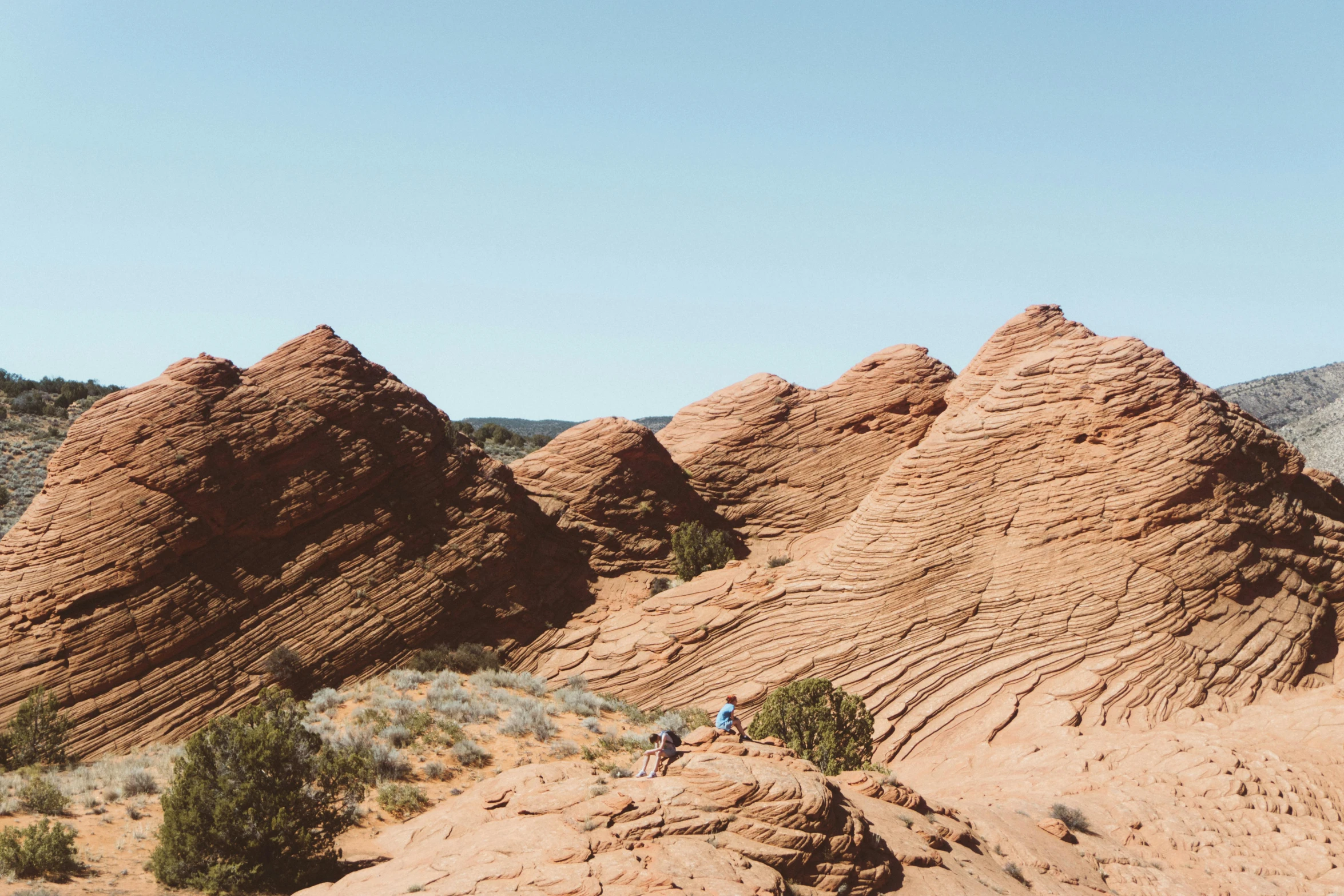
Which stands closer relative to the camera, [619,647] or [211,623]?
[211,623]

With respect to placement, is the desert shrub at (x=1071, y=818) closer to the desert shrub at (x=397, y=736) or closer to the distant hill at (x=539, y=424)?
the desert shrub at (x=397, y=736)

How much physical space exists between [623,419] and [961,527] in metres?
13.0

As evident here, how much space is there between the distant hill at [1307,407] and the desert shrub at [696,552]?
48909 millimetres

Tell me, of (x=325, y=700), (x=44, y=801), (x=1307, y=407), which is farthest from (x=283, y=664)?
(x=1307, y=407)

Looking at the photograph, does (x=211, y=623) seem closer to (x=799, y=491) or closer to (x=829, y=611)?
(x=829, y=611)

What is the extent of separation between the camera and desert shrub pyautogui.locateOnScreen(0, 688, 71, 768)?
20.7m

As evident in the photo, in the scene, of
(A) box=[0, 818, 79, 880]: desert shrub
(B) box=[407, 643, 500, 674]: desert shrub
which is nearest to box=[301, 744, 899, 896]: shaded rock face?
(A) box=[0, 818, 79, 880]: desert shrub

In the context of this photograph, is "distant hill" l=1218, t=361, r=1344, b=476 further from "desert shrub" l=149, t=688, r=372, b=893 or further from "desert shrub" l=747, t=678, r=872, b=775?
"desert shrub" l=149, t=688, r=372, b=893

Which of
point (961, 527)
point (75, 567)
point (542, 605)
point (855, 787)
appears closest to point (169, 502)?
point (75, 567)

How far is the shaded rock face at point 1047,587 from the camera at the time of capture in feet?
79.4

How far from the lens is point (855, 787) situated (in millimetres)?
16422

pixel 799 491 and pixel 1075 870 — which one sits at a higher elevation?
pixel 799 491

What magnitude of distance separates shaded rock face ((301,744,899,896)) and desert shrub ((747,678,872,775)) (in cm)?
618

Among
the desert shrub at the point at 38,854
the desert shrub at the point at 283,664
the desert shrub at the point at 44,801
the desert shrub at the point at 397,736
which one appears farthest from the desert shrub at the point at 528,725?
the desert shrub at the point at 38,854
